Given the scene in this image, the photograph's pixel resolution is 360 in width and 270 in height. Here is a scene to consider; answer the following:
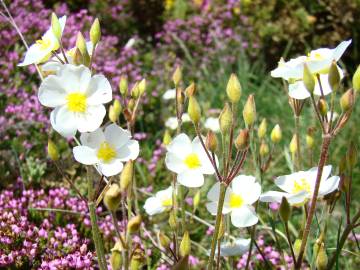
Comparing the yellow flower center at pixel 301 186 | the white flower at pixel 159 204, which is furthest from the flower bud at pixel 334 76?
the white flower at pixel 159 204

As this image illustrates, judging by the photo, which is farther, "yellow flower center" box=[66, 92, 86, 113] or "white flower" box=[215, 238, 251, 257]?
"white flower" box=[215, 238, 251, 257]

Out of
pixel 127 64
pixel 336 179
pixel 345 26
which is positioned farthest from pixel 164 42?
pixel 336 179

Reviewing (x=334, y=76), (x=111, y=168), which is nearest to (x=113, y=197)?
(x=111, y=168)

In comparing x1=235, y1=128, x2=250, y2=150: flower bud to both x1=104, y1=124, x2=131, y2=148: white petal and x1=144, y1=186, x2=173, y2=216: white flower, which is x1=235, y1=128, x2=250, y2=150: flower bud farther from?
x1=144, y1=186, x2=173, y2=216: white flower

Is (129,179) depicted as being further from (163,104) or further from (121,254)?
(163,104)

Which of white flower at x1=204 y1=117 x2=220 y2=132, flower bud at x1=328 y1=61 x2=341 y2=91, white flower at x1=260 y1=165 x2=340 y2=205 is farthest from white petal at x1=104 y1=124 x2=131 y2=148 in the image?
white flower at x1=204 y1=117 x2=220 y2=132

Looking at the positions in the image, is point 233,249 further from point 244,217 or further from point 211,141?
point 211,141

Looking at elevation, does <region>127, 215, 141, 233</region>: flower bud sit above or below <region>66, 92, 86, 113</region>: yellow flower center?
below
